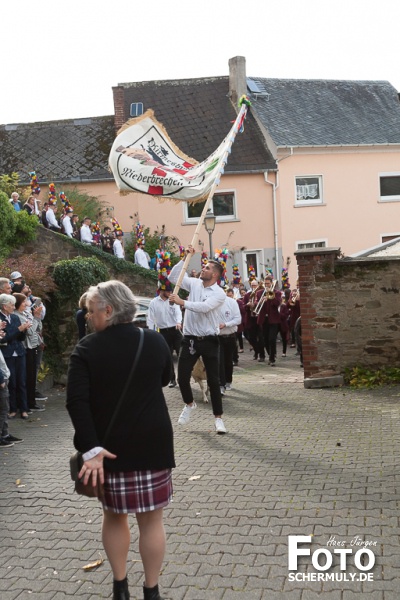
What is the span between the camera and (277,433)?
31.9 ft

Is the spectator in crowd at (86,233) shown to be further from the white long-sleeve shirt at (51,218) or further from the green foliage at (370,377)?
the green foliage at (370,377)

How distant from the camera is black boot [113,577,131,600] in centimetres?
489

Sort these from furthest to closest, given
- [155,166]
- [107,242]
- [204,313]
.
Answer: [107,242] → [155,166] → [204,313]

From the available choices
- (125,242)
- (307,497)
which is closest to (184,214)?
(125,242)

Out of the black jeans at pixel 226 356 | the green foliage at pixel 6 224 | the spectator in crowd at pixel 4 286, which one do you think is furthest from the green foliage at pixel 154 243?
the spectator in crowd at pixel 4 286

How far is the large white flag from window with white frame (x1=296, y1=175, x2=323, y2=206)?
24722 millimetres

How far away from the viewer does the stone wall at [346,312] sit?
1355 centimetres

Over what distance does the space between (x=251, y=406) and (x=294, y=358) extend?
8.74 m

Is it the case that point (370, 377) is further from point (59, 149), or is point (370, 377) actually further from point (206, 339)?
point (59, 149)

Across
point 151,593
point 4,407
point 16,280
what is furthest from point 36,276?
point 151,593

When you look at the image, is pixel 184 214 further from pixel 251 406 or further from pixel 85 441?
pixel 85 441

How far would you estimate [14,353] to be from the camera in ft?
38.3

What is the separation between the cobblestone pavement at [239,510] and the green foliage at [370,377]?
215 cm

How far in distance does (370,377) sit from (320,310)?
1.39m
